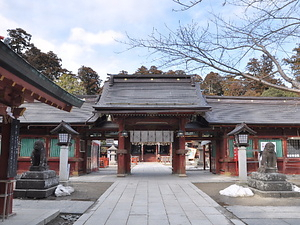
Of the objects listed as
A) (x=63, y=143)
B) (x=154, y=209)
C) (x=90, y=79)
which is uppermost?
(x=90, y=79)

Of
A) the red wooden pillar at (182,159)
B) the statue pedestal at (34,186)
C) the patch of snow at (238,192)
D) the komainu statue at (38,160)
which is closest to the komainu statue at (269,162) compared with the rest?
the patch of snow at (238,192)

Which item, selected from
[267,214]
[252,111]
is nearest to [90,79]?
[252,111]

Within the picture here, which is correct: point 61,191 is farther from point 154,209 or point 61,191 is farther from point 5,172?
point 154,209

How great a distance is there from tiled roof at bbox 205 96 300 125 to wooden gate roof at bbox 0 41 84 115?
10.9m

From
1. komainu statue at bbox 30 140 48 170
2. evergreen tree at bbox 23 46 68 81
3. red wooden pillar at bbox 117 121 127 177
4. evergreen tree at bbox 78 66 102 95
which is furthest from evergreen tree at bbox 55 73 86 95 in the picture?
komainu statue at bbox 30 140 48 170

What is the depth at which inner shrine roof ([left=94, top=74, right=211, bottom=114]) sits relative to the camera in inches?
527

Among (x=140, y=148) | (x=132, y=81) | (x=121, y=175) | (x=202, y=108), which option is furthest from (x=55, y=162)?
(x=140, y=148)

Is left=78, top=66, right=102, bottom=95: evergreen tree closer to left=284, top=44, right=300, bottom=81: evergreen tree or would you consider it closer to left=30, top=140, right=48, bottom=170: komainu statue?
left=30, top=140, right=48, bottom=170: komainu statue

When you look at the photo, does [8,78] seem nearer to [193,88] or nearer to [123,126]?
[123,126]

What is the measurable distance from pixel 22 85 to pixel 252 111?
53.1 ft

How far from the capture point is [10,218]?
16.9 ft

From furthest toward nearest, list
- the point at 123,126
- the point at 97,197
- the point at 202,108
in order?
the point at 123,126 → the point at 202,108 → the point at 97,197

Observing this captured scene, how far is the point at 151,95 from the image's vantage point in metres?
16.2

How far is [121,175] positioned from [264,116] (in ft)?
32.9
